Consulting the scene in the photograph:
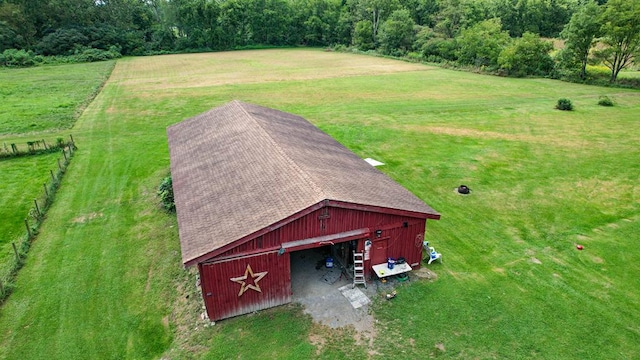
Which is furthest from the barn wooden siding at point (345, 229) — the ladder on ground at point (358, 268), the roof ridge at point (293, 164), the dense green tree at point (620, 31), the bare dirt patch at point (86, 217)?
the dense green tree at point (620, 31)

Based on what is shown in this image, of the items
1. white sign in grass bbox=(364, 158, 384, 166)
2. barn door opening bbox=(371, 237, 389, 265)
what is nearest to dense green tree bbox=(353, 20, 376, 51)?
white sign in grass bbox=(364, 158, 384, 166)

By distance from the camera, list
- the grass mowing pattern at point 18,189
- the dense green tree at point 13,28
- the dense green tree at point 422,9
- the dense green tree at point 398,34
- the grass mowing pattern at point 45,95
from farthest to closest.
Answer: the dense green tree at point 422,9
the dense green tree at point 398,34
the dense green tree at point 13,28
the grass mowing pattern at point 45,95
the grass mowing pattern at point 18,189

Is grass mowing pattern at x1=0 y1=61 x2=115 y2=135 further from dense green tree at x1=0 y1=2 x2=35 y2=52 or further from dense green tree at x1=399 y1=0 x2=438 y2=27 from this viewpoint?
dense green tree at x1=399 y1=0 x2=438 y2=27

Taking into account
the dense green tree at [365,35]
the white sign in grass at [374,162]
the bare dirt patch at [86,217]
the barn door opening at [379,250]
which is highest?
the dense green tree at [365,35]

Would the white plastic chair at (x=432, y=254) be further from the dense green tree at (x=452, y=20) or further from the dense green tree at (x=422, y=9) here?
the dense green tree at (x=422, y=9)

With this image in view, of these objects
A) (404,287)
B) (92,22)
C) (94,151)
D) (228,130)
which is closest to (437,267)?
(404,287)

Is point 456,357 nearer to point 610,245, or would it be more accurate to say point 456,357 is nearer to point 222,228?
point 222,228

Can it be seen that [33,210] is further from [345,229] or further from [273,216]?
[345,229]
